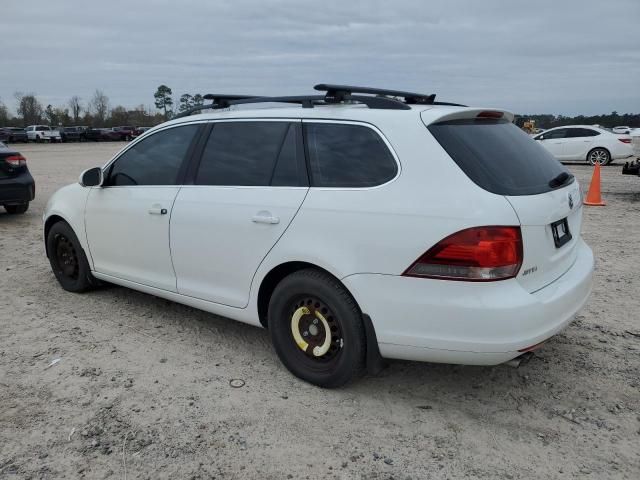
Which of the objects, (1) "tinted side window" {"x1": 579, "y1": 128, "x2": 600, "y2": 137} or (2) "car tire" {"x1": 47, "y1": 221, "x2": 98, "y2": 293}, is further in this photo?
(1) "tinted side window" {"x1": 579, "y1": 128, "x2": 600, "y2": 137}

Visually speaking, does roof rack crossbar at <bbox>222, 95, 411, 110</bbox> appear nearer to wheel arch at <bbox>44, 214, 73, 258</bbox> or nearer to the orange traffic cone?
wheel arch at <bbox>44, 214, 73, 258</bbox>

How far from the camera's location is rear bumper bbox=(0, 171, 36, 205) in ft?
29.6

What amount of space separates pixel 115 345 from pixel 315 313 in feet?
5.69

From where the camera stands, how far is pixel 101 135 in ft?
171

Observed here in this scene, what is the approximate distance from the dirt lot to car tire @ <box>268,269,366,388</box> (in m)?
0.16

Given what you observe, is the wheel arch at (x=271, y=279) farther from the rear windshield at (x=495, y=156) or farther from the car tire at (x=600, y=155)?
the car tire at (x=600, y=155)

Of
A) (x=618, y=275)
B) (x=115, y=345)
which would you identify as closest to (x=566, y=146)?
(x=618, y=275)

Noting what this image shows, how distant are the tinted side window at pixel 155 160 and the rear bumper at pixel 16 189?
215 inches

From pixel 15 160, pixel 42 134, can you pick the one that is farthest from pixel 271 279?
pixel 42 134

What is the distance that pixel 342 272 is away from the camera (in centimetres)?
308

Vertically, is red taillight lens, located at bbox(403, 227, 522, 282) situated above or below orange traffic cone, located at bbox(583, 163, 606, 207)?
above

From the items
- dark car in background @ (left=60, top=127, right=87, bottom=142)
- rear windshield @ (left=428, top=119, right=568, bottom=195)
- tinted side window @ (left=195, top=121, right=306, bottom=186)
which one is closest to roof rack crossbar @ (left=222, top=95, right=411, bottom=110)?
tinted side window @ (left=195, top=121, right=306, bottom=186)

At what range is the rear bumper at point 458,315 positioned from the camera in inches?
109

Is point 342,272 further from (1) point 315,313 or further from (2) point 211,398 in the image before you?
(2) point 211,398
